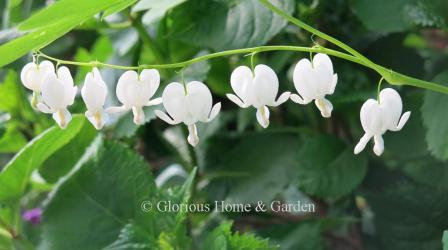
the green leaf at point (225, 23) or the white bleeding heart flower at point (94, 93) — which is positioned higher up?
the white bleeding heart flower at point (94, 93)

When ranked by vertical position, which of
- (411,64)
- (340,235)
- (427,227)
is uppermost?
(411,64)

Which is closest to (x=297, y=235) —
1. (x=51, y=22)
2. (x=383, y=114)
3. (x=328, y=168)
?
(x=328, y=168)

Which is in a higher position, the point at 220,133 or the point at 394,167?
the point at 220,133

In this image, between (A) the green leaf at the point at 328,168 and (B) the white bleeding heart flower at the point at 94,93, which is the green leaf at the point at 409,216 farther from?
(B) the white bleeding heart flower at the point at 94,93

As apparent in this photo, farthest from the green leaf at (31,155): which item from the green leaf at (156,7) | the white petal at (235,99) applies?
the white petal at (235,99)

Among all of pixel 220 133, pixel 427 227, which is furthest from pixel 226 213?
pixel 427 227

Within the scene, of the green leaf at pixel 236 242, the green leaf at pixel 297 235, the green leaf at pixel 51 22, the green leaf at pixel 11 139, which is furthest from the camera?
the green leaf at pixel 11 139

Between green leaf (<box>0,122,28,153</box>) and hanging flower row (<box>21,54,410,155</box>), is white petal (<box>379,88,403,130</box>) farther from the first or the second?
green leaf (<box>0,122,28,153</box>)

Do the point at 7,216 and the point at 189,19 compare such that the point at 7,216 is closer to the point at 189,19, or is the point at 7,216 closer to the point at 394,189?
the point at 189,19

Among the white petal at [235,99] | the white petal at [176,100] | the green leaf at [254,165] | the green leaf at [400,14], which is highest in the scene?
the white petal at [176,100]
